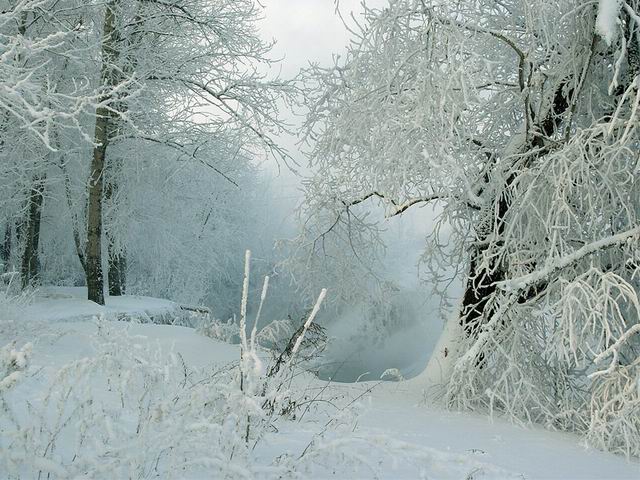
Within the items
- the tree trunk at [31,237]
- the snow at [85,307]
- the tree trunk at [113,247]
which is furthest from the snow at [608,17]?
the tree trunk at [113,247]

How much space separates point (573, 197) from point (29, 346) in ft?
15.8

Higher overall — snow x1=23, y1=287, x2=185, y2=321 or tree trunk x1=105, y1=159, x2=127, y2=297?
tree trunk x1=105, y1=159, x2=127, y2=297

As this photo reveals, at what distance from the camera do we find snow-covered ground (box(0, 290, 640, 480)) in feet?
9.13

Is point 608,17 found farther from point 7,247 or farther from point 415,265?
point 7,247

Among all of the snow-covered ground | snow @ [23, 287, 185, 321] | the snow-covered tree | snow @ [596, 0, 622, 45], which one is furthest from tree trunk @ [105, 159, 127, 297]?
snow @ [596, 0, 622, 45]

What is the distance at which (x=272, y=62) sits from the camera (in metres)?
13.4

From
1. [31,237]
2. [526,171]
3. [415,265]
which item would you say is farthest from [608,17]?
[31,237]

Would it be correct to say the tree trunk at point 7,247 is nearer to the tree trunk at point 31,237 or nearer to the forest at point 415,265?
the tree trunk at point 31,237

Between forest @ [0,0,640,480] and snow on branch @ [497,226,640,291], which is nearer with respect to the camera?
forest @ [0,0,640,480]

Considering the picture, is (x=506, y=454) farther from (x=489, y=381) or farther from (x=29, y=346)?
(x=29, y=346)

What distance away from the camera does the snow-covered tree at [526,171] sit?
539 centimetres

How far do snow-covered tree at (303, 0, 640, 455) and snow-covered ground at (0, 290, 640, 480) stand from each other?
A: 36 cm

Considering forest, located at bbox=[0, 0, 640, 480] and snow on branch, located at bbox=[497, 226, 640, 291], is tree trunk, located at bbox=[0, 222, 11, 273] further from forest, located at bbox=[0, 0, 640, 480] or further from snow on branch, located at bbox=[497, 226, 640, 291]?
snow on branch, located at bbox=[497, 226, 640, 291]


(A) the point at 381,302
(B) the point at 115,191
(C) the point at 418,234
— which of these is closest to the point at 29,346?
(A) the point at 381,302
